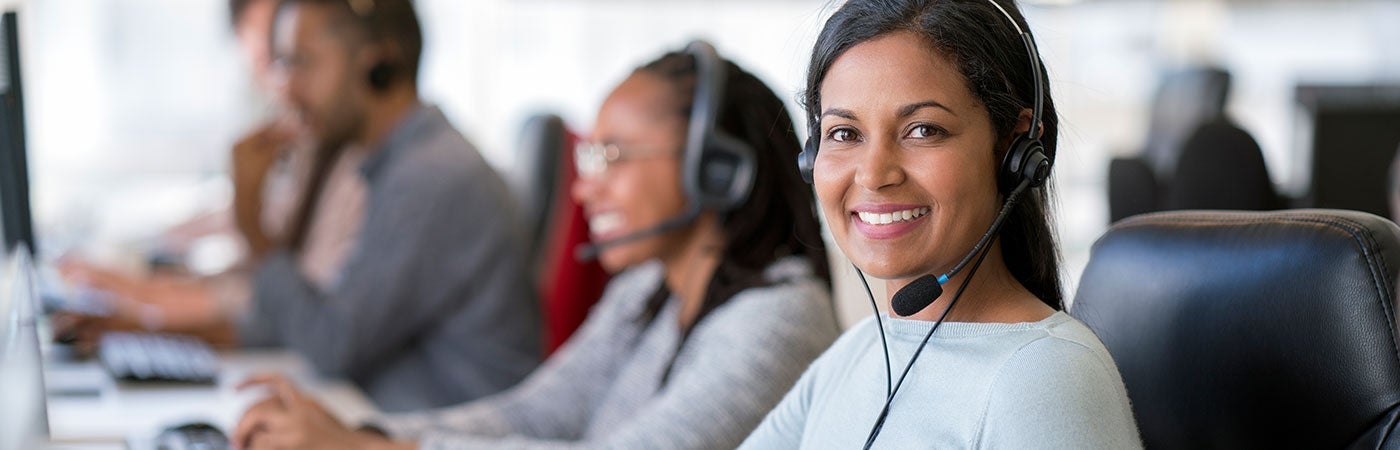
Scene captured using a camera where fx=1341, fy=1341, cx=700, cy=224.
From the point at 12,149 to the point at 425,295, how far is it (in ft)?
2.73

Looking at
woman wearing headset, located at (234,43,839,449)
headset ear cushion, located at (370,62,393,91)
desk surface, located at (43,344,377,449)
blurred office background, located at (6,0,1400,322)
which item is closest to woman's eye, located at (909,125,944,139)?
woman wearing headset, located at (234,43,839,449)

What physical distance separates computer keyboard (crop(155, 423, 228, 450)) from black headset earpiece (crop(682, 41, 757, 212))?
65 cm

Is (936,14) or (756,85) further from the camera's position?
(756,85)

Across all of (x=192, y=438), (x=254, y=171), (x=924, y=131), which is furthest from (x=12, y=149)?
(x=254, y=171)

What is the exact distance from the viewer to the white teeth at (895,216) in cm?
91

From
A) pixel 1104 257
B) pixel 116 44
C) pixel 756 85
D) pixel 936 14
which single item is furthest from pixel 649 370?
pixel 116 44

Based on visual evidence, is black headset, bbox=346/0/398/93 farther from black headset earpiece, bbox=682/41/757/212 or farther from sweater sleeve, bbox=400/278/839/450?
sweater sleeve, bbox=400/278/839/450

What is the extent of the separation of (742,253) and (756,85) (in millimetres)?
196

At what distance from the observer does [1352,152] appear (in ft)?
9.93

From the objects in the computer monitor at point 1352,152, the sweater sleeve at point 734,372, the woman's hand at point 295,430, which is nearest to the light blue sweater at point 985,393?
the sweater sleeve at point 734,372

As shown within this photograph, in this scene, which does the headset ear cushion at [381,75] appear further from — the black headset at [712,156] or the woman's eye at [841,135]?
the woman's eye at [841,135]

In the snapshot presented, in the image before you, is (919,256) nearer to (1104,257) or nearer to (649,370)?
(1104,257)

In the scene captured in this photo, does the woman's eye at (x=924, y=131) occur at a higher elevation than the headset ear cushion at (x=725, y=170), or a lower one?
higher

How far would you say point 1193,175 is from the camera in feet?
6.10
